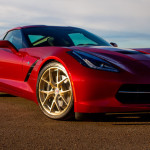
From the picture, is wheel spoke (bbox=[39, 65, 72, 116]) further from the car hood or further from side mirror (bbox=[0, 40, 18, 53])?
side mirror (bbox=[0, 40, 18, 53])

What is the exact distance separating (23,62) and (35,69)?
1.35ft

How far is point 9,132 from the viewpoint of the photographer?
3.46 meters


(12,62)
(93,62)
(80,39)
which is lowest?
(12,62)

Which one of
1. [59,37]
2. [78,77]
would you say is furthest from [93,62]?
[59,37]

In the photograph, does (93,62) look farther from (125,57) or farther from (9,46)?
(9,46)

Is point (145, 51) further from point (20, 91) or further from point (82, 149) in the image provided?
point (82, 149)

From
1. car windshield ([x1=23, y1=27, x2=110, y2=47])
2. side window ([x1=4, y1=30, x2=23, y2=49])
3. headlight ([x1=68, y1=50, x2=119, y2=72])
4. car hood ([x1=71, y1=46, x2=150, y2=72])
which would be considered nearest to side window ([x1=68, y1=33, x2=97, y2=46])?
car windshield ([x1=23, y1=27, x2=110, y2=47])

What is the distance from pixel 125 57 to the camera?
4055 mm

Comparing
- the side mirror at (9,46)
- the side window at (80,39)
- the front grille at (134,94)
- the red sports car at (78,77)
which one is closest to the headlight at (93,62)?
the red sports car at (78,77)

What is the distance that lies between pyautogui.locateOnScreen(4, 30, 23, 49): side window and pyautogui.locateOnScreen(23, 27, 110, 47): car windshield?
132mm

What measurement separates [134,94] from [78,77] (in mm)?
666

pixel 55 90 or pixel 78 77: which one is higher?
pixel 78 77

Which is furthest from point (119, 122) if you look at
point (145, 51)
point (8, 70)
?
point (8, 70)

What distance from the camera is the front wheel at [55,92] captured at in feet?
13.1
